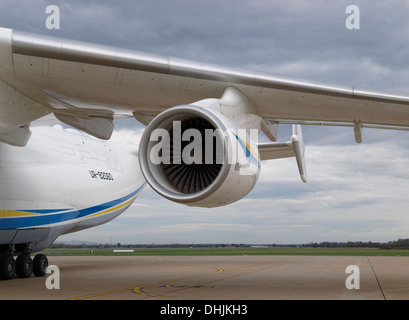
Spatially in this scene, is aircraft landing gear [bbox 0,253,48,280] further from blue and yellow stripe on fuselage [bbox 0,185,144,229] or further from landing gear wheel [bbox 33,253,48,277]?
blue and yellow stripe on fuselage [bbox 0,185,144,229]

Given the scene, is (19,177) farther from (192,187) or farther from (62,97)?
(192,187)

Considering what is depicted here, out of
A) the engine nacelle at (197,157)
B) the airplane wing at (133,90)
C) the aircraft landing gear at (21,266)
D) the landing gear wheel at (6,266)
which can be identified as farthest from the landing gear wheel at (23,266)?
the engine nacelle at (197,157)

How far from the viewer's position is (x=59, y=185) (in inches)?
576

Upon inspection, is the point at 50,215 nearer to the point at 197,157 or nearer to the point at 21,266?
the point at 21,266

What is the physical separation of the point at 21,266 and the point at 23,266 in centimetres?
5

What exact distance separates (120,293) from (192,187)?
10.5ft

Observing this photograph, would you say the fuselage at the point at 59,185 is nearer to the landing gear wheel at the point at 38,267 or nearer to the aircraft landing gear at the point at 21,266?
the aircraft landing gear at the point at 21,266

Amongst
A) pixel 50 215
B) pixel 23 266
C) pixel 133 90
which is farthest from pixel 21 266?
pixel 133 90

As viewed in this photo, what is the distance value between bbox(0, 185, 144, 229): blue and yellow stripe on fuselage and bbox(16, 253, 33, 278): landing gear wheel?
1286 millimetres

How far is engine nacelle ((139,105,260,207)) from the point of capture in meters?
7.36

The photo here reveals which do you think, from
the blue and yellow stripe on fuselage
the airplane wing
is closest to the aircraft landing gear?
the blue and yellow stripe on fuselage

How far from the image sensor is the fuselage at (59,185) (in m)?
12.8
